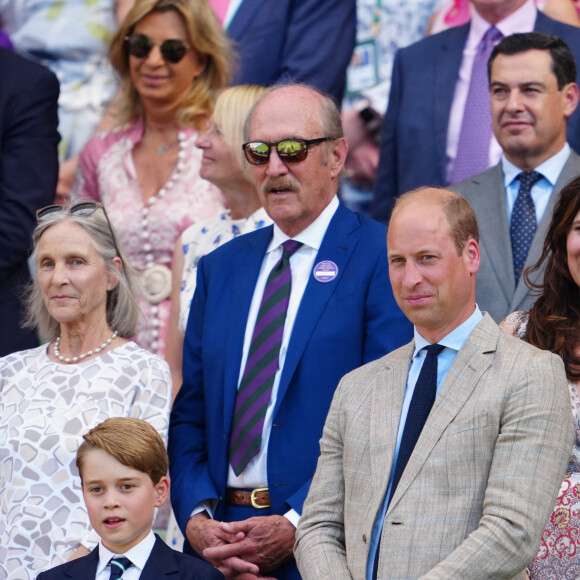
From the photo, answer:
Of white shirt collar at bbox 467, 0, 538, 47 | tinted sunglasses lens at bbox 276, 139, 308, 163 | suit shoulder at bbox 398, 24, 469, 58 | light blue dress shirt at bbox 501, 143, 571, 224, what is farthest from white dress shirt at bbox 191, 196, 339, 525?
white shirt collar at bbox 467, 0, 538, 47

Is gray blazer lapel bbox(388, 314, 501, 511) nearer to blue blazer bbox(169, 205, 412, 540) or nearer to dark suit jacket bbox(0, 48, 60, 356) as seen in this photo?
blue blazer bbox(169, 205, 412, 540)

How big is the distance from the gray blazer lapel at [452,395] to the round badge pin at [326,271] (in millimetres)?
856

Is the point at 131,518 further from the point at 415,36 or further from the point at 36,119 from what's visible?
the point at 415,36

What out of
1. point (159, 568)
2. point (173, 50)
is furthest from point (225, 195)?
point (159, 568)

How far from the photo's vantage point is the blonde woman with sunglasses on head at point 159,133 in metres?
5.50

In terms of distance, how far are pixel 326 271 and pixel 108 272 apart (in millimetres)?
837

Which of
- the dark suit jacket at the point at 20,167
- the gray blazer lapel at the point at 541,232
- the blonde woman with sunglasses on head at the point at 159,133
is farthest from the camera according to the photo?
the blonde woman with sunglasses on head at the point at 159,133

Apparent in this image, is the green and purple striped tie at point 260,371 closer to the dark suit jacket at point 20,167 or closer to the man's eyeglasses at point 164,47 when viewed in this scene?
the dark suit jacket at point 20,167

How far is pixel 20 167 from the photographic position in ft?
17.3

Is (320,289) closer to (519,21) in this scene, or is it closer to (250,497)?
(250,497)

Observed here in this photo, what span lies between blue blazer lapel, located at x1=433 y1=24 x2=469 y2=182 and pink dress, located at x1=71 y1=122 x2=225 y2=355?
1.05 metres

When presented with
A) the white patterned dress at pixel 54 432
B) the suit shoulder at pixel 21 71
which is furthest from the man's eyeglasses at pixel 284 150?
the suit shoulder at pixel 21 71

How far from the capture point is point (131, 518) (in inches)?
138

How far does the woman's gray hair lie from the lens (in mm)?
4363
